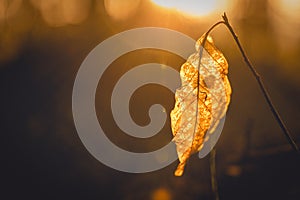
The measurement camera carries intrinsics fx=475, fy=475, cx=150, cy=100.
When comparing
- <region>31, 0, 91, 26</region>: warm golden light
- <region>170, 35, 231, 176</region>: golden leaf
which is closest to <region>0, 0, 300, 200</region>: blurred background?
<region>31, 0, 91, 26</region>: warm golden light

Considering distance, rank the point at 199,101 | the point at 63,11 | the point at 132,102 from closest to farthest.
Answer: the point at 199,101 < the point at 132,102 < the point at 63,11

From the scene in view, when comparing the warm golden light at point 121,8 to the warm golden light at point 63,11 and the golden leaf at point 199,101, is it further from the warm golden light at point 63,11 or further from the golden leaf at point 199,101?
the golden leaf at point 199,101

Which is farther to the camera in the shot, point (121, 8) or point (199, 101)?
point (121, 8)

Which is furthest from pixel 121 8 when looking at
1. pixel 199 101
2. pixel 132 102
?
pixel 199 101

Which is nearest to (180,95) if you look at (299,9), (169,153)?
(169,153)

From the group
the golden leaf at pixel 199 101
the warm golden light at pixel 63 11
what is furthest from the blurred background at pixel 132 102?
the golden leaf at pixel 199 101

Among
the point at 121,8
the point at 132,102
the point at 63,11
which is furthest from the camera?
the point at 121,8

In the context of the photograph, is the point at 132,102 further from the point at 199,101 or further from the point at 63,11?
the point at 63,11
